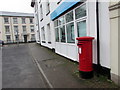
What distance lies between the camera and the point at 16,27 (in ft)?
107

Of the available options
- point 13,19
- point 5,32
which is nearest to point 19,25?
point 13,19

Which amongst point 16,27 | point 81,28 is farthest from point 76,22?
point 16,27

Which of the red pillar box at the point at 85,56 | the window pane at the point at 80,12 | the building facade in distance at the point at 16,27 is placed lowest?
the red pillar box at the point at 85,56

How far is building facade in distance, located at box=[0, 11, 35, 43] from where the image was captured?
30578 millimetres

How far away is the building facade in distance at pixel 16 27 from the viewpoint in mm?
30578

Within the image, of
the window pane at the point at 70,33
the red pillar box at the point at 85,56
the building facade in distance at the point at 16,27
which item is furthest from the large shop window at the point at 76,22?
the building facade in distance at the point at 16,27

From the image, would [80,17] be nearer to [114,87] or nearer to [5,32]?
[114,87]

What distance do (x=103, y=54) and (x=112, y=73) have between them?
2.34 ft

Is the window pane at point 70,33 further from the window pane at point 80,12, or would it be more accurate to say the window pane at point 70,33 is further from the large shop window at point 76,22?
the window pane at point 80,12

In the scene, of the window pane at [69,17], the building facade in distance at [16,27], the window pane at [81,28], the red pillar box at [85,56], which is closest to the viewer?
the red pillar box at [85,56]

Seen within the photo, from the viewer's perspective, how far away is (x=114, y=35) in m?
2.85

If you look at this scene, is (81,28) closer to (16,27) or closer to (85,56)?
(85,56)

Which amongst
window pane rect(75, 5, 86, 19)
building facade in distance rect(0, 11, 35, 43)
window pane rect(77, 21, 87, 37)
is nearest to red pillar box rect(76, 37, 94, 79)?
window pane rect(77, 21, 87, 37)

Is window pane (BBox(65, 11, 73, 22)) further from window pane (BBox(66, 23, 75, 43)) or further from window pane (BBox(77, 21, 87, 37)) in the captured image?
window pane (BBox(77, 21, 87, 37))
